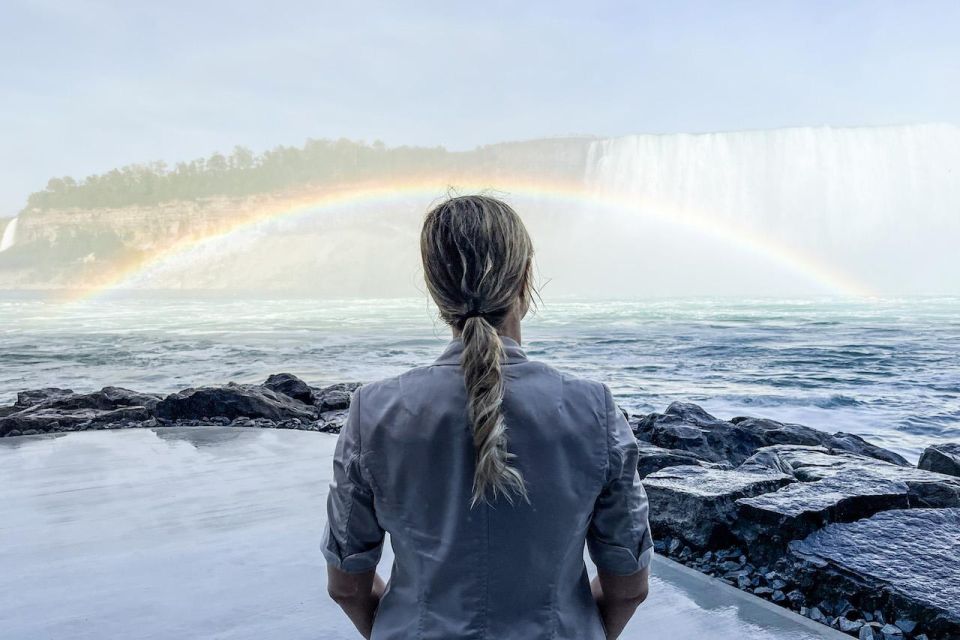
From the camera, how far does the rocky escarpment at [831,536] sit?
2.93 metres

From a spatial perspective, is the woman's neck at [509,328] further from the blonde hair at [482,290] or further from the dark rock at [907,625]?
the dark rock at [907,625]

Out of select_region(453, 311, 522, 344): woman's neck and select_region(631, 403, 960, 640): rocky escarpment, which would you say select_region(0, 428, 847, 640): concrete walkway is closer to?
select_region(631, 403, 960, 640): rocky escarpment

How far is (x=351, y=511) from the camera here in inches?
48.4

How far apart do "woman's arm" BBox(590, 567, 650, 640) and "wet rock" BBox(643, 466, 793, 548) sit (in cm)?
256

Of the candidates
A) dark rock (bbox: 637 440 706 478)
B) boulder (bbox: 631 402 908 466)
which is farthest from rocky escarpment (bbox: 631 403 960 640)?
boulder (bbox: 631 402 908 466)

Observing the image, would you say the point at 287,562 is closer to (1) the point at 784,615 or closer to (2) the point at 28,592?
(2) the point at 28,592

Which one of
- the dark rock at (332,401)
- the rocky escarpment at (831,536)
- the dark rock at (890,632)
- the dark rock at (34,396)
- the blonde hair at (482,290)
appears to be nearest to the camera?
the blonde hair at (482,290)

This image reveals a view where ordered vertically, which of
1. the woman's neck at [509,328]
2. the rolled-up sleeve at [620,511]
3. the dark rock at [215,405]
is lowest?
the dark rock at [215,405]

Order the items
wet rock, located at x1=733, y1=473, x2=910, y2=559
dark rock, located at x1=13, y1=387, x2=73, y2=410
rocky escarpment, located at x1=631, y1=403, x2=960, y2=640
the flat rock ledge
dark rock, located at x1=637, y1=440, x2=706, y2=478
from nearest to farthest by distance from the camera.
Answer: rocky escarpment, located at x1=631, y1=403, x2=960, y2=640, wet rock, located at x1=733, y1=473, x2=910, y2=559, dark rock, located at x1=637, y1=440, x2=706, y2=478, the flat rock ledge, dark rock, located at x1=13, y1=387, x2=73, y2=410

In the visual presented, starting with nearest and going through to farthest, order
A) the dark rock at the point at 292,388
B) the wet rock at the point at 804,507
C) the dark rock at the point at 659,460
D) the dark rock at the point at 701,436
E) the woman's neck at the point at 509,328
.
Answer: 1. the woman's neck at the point at 509,328
2. the wet rock at the point at 804,507
3. the dark rock at the point at 659,460
4. the dark rock at the point at 701,436
5. the dark rock at the point at 292,388

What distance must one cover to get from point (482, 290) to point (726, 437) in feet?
22.0

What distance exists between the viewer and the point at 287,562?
341 centimetres

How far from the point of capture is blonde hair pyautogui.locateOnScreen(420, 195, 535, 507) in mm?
1140

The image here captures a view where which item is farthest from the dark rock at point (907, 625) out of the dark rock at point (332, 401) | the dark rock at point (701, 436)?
the dark rock at point (332, 401)
